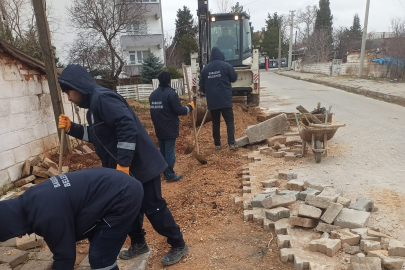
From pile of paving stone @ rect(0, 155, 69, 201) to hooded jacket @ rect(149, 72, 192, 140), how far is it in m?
2.01

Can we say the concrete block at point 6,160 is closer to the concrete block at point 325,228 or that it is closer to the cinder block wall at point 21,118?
the cinder block wall at point 21,118

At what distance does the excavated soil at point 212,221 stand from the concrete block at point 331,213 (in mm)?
583

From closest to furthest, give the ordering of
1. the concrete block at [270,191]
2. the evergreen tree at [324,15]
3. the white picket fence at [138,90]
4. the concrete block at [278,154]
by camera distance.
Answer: the concrete block at [270,191]
the concrete block at [278,154]
the white picket fence at [138,90]
the evergreen tree at [324,15]

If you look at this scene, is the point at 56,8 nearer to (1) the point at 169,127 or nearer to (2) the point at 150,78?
(2) the point at 150,78

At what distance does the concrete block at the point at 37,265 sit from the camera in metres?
3.08

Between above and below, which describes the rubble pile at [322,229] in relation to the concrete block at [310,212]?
below

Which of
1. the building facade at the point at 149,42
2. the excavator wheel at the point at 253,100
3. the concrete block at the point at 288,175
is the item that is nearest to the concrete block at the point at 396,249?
the concrete block at the point at 288,175

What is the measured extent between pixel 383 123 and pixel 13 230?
8.40 metres

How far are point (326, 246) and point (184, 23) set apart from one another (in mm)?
41129

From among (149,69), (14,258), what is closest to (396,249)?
(14,258)

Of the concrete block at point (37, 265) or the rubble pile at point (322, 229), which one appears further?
the concrete block at point (37, 265)

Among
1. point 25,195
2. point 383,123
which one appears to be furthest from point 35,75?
point 383,123

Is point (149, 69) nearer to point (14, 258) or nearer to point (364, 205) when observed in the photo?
point (14, 258)

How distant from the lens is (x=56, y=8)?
23469 millimetres
